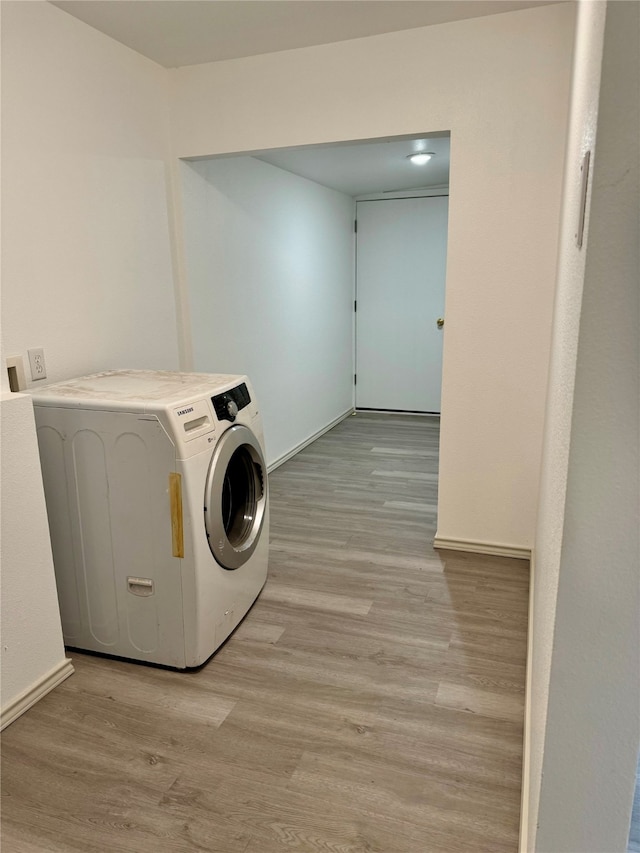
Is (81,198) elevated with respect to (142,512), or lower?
elevated

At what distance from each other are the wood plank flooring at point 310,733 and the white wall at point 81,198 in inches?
50.2

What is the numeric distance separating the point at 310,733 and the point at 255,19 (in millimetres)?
2630

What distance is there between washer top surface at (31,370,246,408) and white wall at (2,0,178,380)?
0.21m

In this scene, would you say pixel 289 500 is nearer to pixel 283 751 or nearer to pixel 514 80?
pixel 283 751

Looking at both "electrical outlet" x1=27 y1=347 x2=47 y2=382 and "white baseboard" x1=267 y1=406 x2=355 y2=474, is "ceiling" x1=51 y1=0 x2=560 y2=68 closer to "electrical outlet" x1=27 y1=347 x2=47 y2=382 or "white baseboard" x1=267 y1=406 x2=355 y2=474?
"electrical outlet" x1=27 y1=347 x2=47 y2=382

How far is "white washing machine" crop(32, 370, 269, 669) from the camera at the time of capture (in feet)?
6.39

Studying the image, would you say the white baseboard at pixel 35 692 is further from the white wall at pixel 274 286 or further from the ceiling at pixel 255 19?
the ceiling at pixel 255 19

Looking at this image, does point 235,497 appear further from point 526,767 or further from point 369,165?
point 369,165

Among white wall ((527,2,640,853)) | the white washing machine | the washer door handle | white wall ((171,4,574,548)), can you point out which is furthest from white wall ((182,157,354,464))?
white wall ((527,2,640,853))

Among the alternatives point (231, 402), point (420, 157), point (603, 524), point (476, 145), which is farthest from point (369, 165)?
point (603, 524)

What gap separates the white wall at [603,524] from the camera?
68 cm

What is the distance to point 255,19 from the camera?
240 cm

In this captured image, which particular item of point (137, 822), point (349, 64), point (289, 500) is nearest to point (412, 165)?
point (349, 64)

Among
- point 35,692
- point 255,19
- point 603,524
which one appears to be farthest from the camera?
point 255,19
